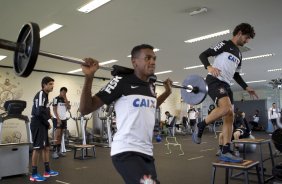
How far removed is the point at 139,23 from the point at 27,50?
4.31m

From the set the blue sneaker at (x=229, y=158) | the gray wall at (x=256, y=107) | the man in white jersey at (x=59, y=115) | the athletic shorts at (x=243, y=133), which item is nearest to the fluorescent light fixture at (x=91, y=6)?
the man in white jersey at (x=59, y=115)

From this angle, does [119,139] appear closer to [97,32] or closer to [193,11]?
[193,11]

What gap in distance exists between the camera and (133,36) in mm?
6434

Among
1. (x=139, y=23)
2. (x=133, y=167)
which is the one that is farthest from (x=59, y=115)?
(x=133, y=167)

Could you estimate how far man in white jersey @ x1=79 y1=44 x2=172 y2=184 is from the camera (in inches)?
60.2

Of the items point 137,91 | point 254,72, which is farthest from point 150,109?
point 254,72

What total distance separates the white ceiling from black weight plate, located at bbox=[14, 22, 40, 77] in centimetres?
314

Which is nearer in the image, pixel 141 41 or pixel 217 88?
pixel 217 88

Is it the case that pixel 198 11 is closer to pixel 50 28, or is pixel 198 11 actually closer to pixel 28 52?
pixel 50 28

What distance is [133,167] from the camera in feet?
4.92

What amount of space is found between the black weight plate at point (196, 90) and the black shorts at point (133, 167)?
116 cm

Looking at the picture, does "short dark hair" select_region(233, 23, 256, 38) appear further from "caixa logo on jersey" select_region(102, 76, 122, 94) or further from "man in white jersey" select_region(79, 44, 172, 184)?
"caixa logo on jersey" select_region(102, 76, 122, 94)

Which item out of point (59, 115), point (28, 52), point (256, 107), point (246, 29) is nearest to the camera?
point (28, 52)

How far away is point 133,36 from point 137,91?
4.93 meters
